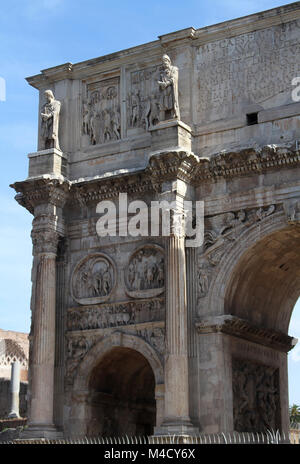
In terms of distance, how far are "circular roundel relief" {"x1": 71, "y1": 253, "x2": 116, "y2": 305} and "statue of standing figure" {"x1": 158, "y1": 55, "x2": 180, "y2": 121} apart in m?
3.59

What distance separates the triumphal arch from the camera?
18109 millimetres

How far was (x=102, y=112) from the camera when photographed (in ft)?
69.0

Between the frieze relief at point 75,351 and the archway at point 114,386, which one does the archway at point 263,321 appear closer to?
the archway at point 114,386

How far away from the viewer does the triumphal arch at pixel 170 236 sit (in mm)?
18109

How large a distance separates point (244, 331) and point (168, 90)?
559cm

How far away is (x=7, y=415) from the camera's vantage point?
36.2m

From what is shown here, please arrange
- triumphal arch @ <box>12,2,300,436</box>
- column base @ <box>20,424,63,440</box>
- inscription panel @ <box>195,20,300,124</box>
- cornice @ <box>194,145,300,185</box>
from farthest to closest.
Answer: column base @ <box>20,424,63,440</box>
inscription panel @ <box>195,20,300,124</box>
triumphal arch @ <box>12,2,300,436</box>
cornice @ <box>194,145,300,185</box>

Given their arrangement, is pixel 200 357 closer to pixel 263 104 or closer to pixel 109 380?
pixel 109 380

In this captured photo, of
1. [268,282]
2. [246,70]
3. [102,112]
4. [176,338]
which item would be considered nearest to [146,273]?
[176,338]

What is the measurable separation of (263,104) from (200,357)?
18.3ft

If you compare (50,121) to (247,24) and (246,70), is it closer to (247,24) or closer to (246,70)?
(246,70)

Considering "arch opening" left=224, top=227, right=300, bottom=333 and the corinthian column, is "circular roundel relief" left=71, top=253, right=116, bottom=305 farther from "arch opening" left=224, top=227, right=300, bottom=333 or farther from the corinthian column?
"arch opening" left=224, top=227, right=300, bottom=333

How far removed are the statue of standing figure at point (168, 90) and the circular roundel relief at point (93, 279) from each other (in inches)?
141

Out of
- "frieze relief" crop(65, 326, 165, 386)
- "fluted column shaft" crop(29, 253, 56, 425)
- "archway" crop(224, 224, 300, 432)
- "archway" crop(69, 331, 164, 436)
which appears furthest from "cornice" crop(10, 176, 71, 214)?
"archway" crop(224, 224, 300, 432)
